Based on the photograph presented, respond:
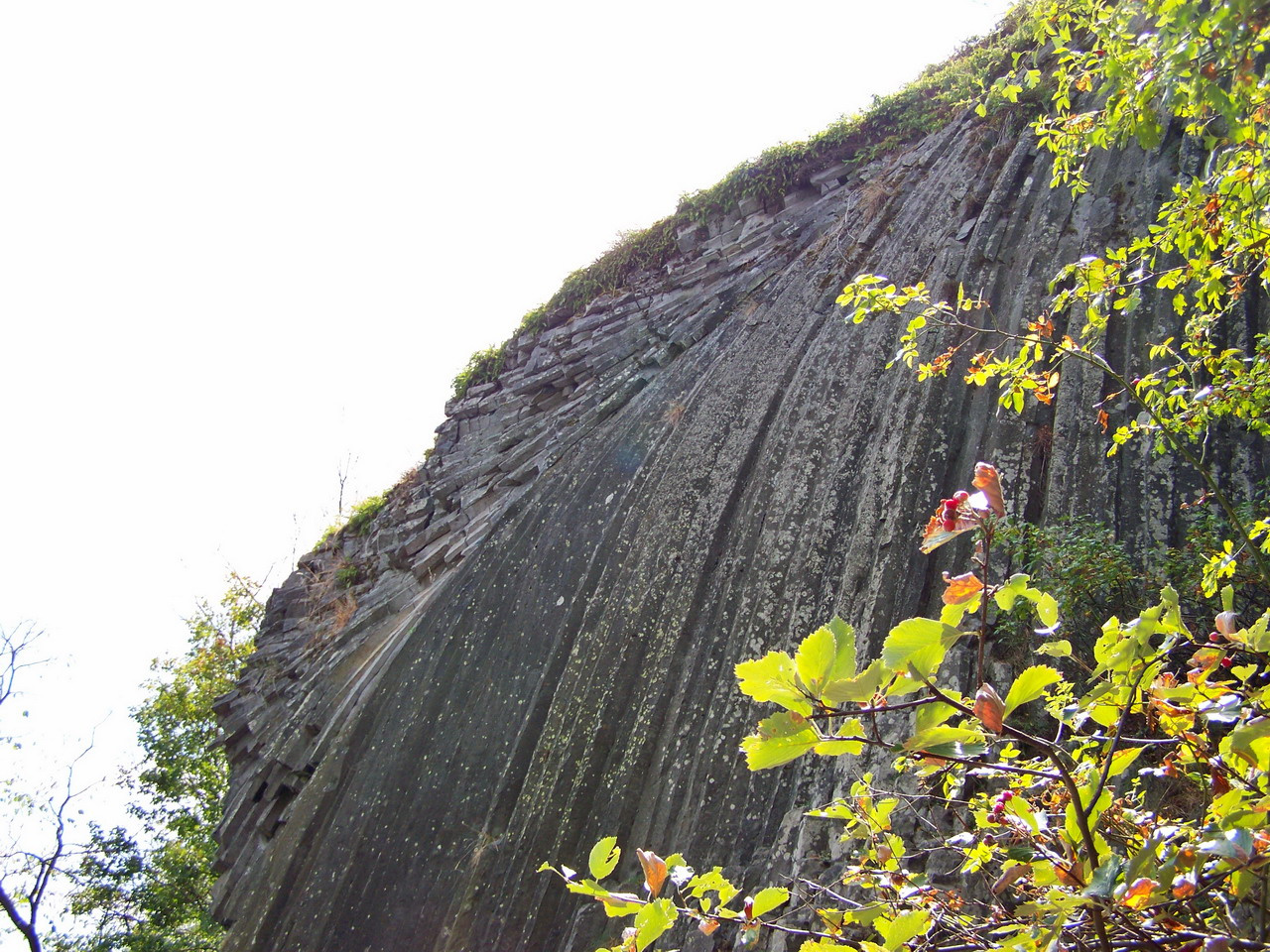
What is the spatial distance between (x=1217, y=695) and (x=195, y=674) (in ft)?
70.8

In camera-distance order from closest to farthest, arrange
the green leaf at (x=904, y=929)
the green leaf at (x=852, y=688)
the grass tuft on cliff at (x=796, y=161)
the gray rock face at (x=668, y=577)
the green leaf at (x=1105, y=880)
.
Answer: the green leaf at (x=1105, y=880) → the green leaf at (x=852, y=688) → the green leaf at (x=904, y=929) → the gray rock face at (x=668, y=577) → the grass tuft on cliff at (x=796, y=161)

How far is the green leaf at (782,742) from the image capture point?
151 centimetres

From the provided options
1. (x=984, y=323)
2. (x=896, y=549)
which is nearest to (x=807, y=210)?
(x=984, y=323)

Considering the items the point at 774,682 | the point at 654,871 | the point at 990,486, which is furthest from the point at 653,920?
the point at 990,486

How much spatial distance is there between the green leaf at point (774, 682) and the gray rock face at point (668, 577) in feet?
12.9

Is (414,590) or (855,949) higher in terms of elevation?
(414,590)

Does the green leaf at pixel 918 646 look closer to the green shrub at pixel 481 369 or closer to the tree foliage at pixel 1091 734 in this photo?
the tree foliage at pixel 1091 734

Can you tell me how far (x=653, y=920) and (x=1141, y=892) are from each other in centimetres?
92

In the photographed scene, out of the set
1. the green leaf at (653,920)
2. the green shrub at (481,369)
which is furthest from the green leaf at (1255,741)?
the green shrub at (481,369)

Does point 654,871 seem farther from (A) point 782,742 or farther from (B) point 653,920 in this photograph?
(A) point 782,742

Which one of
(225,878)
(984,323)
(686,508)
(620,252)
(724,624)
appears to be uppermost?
(620,252)

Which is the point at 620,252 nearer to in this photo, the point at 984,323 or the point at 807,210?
the point at 807,210

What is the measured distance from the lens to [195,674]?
19.3 m

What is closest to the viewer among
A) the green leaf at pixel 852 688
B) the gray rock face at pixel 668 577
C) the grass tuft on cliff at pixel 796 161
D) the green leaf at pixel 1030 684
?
the green leaf at pixel 852 688
